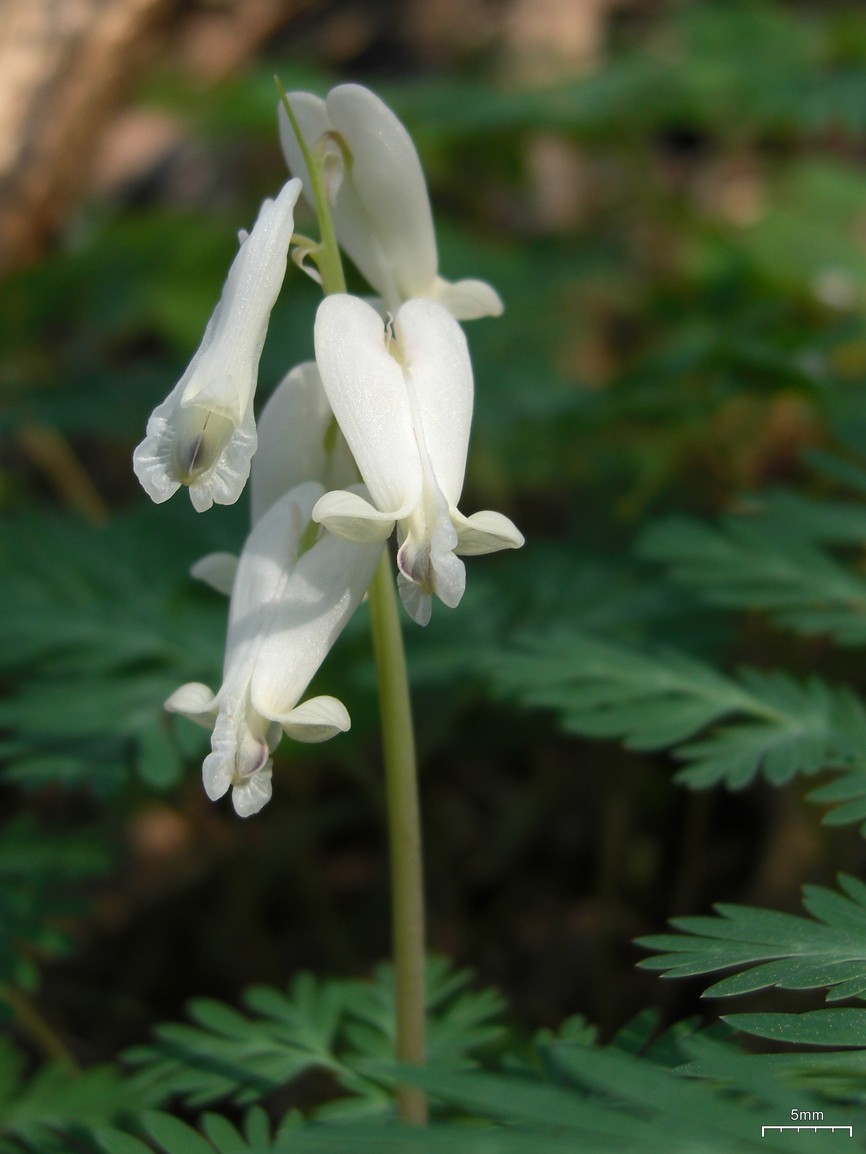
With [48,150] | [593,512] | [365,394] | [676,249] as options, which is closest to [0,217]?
[48,150]

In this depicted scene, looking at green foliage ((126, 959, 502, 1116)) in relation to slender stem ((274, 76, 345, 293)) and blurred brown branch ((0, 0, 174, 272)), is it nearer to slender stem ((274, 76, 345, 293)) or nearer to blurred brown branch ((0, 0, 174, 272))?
slender stem ((274, 76, 345, 293))

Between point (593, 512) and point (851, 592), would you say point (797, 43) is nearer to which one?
point (593, 512)

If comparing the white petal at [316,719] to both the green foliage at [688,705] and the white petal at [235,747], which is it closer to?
the white petal at [235,747]

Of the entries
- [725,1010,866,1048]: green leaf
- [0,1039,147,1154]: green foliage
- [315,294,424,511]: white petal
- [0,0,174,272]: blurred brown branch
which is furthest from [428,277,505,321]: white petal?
[0,0,174,272]: blurred brown branch

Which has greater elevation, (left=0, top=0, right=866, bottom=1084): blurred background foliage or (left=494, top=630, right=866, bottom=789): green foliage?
(left=0, top=0, right=866, bottom=1084): blurred background foliage

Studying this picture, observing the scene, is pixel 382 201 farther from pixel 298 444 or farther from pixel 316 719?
pixel 316 719

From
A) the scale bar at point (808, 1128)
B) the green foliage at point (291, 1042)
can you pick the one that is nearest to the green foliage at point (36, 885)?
the green foliage at point (291, 1042)
